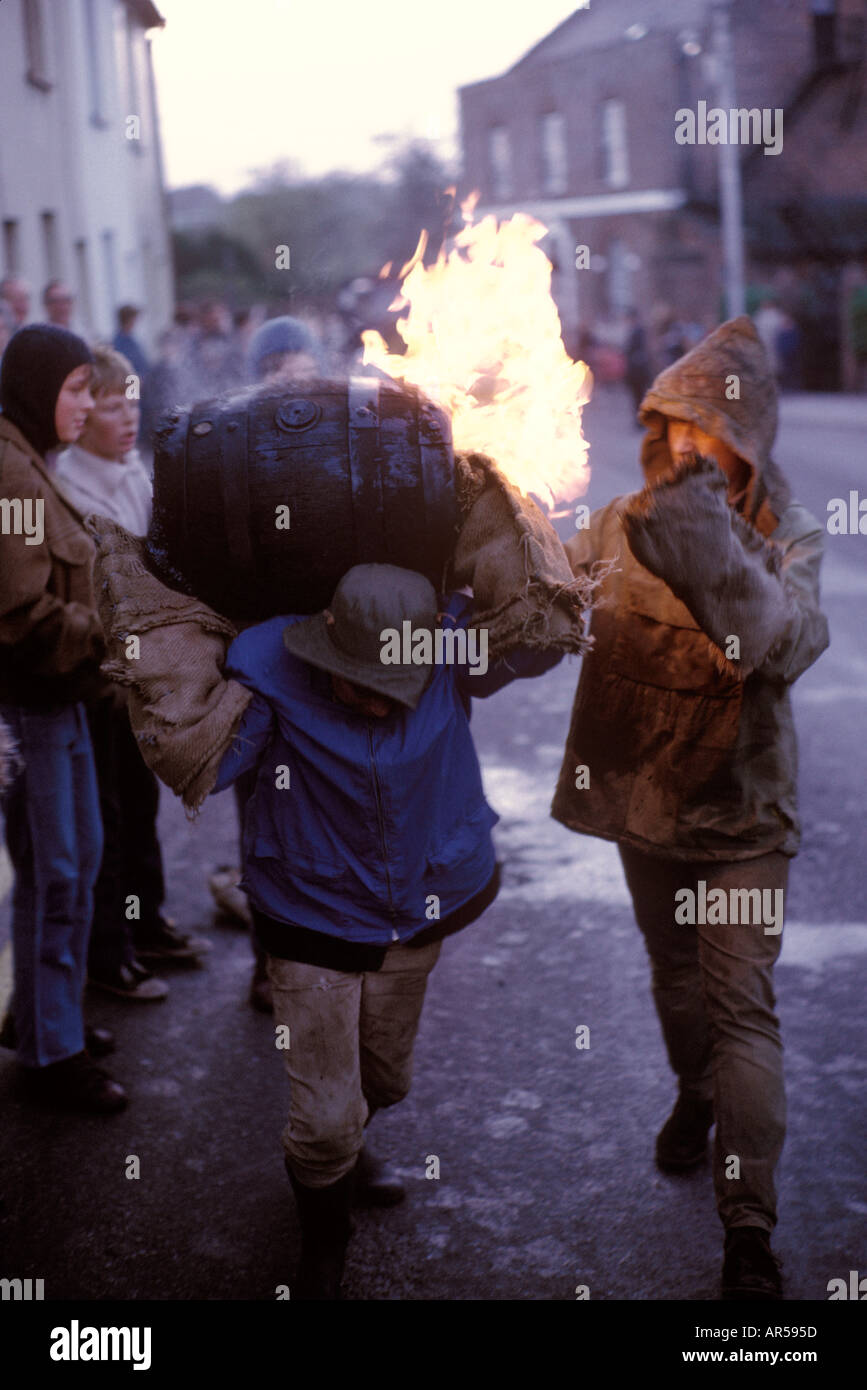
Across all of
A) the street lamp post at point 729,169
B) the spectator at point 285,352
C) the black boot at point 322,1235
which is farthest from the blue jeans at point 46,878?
the street lamp post at point 729,169

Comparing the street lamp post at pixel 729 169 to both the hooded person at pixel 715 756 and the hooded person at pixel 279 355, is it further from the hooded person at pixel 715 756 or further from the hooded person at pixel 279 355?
the hooded person at pixel 715 756

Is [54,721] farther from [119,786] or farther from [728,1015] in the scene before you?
[728,1015]

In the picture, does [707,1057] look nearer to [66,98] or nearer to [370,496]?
[370,496]

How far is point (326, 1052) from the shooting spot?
3.17 meters

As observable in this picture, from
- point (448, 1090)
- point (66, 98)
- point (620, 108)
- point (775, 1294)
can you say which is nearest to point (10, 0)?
point (66, 98)

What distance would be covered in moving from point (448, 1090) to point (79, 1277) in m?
1.17

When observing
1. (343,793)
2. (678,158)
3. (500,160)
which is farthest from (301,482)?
(500,160)

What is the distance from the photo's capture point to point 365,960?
3195 millimetres

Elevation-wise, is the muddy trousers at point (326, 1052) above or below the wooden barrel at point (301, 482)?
Result: below

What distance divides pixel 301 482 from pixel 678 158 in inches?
1715

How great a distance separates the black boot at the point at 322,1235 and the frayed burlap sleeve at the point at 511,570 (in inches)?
47.0

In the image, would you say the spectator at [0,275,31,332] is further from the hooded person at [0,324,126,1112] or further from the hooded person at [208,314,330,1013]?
the hooded person at [0,324,126,1112]

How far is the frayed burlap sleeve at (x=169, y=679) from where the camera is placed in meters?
2.98

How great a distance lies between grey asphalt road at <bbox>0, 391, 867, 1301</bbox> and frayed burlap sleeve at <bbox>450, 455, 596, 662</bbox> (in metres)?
0.65
